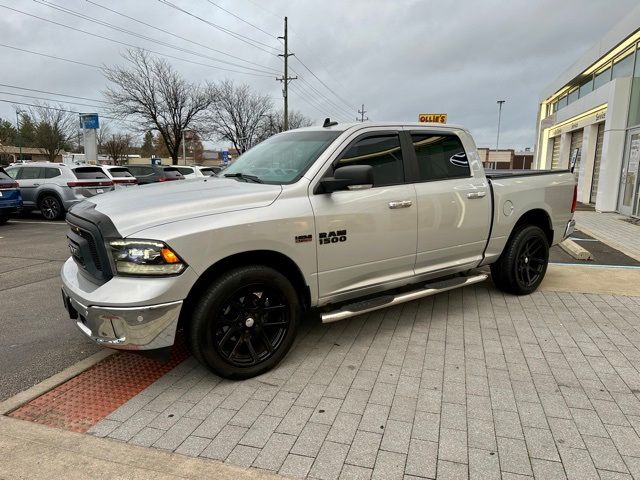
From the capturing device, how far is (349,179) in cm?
345

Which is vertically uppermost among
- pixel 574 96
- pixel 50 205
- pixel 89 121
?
pixel 574 96

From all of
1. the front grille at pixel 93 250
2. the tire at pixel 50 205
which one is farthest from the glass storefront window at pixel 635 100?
the tire at pixel 50 205

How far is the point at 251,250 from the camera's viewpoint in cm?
323

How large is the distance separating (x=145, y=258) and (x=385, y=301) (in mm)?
2071

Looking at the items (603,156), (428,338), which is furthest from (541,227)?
(603,156)

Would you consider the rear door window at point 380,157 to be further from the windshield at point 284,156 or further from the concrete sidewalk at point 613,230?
the concrete sidewalk at point 613,230

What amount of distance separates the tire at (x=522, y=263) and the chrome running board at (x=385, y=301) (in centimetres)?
54

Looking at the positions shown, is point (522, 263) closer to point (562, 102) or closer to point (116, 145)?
point (562, 102)

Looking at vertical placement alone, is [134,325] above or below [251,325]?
above

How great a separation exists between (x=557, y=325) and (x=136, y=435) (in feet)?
13.0

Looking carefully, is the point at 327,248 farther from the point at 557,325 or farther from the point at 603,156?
the point at 603,156

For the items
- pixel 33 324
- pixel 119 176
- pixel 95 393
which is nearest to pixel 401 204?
pixel 95 393

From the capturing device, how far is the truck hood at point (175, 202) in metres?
2.99

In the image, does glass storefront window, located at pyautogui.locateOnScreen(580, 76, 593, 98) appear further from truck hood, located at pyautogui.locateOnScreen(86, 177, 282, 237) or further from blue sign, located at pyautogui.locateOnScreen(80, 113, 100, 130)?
blue sign, located at pyautogui.locateOnScreen(80, 113, 100, 130)
